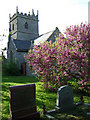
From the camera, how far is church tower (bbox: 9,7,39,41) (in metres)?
31.4

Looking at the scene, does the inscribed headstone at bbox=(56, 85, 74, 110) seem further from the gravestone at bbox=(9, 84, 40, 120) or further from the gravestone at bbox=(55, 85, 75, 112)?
the gravestone at bbox=(9, 84, 40, 120)

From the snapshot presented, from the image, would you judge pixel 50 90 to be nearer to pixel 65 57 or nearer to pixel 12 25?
pixel 65 57

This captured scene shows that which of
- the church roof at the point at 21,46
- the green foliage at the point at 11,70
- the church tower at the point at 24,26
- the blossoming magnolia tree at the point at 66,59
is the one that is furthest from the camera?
the church tower at the point at 24,26

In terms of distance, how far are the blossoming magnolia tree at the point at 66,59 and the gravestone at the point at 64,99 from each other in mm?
1200

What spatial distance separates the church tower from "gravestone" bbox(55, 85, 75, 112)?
28.2 meters

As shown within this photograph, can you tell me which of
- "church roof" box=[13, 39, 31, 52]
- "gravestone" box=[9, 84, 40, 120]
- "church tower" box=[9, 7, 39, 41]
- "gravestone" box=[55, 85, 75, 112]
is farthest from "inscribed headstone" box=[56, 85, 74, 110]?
"church tower" box=[9, 7, 39, 41]

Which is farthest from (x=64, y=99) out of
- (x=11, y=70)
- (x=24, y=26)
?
(x=24, y=26)

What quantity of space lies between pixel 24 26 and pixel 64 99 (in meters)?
30.1

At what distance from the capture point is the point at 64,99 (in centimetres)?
527

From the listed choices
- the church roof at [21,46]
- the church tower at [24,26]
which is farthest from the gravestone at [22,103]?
the church tower at [24,26]

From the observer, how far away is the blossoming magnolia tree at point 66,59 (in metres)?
6.50

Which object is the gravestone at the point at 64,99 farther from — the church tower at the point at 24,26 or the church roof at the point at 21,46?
the church tower at the point at 24,26

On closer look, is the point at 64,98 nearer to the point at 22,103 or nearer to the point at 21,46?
the point at 22,103

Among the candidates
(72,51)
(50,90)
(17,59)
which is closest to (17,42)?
(17,59)
